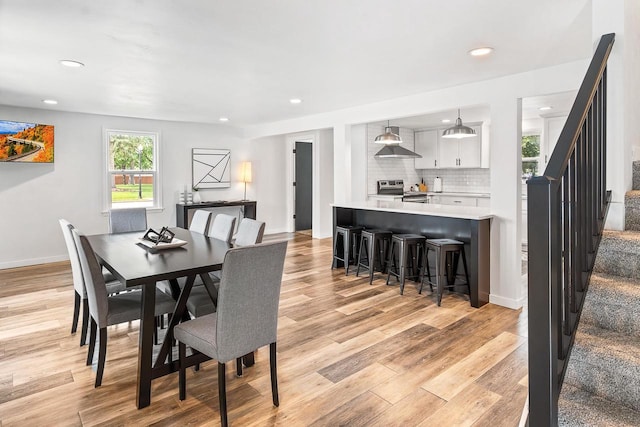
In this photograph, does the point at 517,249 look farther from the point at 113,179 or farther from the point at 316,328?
the point at 113,179

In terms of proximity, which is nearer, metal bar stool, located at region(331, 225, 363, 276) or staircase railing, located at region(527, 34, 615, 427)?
staircase railing, located at region(527, 34, 615, 427)

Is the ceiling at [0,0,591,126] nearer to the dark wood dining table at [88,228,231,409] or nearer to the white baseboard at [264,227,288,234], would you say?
the dark wood dining table at [88,228,231,409]

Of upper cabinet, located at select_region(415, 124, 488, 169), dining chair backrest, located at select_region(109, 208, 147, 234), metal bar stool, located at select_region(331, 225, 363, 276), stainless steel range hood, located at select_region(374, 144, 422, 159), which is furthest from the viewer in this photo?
upper cabinet, located at select_region(415, 124, 488, 169)

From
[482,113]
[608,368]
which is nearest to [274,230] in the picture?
[482,113]

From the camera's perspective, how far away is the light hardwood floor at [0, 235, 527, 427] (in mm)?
2180

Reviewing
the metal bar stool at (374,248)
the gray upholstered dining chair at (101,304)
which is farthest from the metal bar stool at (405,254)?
the gray upholstered dining chair at (101,304)

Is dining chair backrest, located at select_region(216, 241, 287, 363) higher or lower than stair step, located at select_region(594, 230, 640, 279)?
lower

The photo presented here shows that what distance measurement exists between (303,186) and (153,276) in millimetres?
7007

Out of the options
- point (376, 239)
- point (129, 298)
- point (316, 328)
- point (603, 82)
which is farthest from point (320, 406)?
point (376, 239)

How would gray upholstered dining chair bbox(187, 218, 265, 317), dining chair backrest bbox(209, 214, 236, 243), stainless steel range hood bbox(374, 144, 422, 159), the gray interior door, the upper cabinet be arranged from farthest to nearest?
the gray interior door, the upper cabinet, stainless steel range hood bbox(374, 144, 422, 159), dining chair backrest bbox(209, 214, 236, 243), gray upholstered dining chair bbox(187, 218, 265, 317)

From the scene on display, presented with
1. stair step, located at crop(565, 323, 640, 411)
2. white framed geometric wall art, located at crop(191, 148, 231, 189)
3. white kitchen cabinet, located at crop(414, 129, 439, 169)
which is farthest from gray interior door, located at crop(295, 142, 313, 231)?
stair step, located at crop(565, 323, 640, 411)

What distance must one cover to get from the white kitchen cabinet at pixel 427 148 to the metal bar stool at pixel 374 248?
3440mm

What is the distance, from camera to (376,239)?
16.2 feet

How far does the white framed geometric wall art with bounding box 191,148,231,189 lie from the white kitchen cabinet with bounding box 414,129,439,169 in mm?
4040
